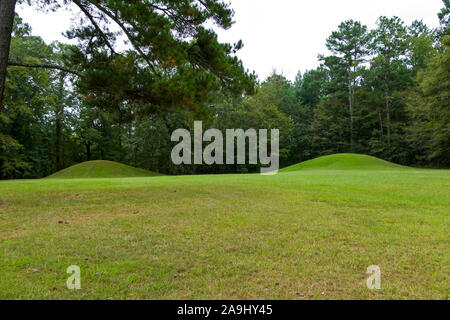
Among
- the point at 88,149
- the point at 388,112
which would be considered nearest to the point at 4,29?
the point at 88,149

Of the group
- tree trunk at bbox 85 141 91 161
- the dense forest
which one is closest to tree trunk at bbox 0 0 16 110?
the dense forest

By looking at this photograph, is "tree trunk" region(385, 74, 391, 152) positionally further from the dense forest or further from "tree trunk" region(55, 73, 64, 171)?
"tree trunk" region(55, 73, 64, 171)

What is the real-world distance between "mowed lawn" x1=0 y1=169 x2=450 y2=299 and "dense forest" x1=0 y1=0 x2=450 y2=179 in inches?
681

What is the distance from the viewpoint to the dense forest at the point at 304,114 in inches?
991

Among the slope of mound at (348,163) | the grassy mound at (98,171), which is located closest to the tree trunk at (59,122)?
the grassy mound at (98,171)

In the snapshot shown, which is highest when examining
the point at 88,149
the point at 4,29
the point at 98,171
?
the point at 4,29

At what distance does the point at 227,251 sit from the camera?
10.0ft

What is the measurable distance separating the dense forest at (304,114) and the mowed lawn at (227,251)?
1729cm

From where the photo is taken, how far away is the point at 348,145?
123 feet

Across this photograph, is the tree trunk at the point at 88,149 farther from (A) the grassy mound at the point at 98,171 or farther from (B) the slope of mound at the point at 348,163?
(B) the slope of mound at the point at 348,163

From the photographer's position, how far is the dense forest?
82.6 ft

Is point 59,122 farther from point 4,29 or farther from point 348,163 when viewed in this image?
point 348,163

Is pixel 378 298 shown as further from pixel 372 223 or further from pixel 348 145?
pixel 348 145

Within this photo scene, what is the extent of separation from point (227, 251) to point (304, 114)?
42467 millimetres
